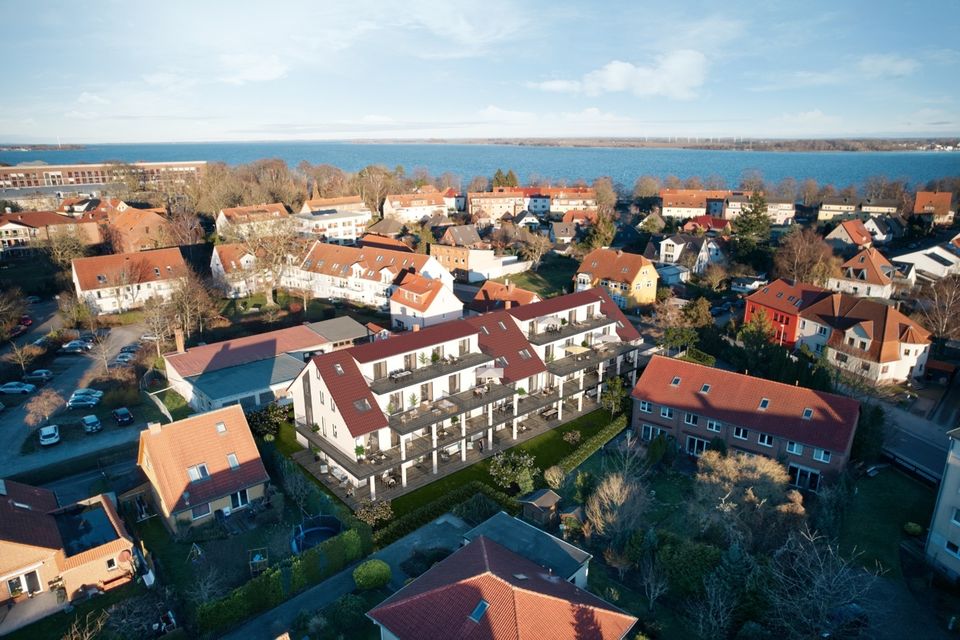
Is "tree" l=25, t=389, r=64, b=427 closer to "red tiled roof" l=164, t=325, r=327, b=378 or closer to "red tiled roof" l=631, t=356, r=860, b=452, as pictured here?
"red tiled roof" l=164, t=325, r=327, b=378

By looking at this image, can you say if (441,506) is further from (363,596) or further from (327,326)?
(327,326)

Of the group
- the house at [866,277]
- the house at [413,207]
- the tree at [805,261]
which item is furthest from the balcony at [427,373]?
the house at [413,207]

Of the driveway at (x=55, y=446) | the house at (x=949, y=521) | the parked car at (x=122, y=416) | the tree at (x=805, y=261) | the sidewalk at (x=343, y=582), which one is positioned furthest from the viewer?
the tree at (x=805, y=261)

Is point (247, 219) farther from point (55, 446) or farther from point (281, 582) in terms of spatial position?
point (281, 582)

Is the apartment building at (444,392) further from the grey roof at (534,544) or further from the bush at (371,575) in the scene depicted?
the grey roof at (534,544)

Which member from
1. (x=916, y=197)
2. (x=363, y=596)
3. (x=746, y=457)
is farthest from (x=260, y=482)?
(x=916, y=197)
